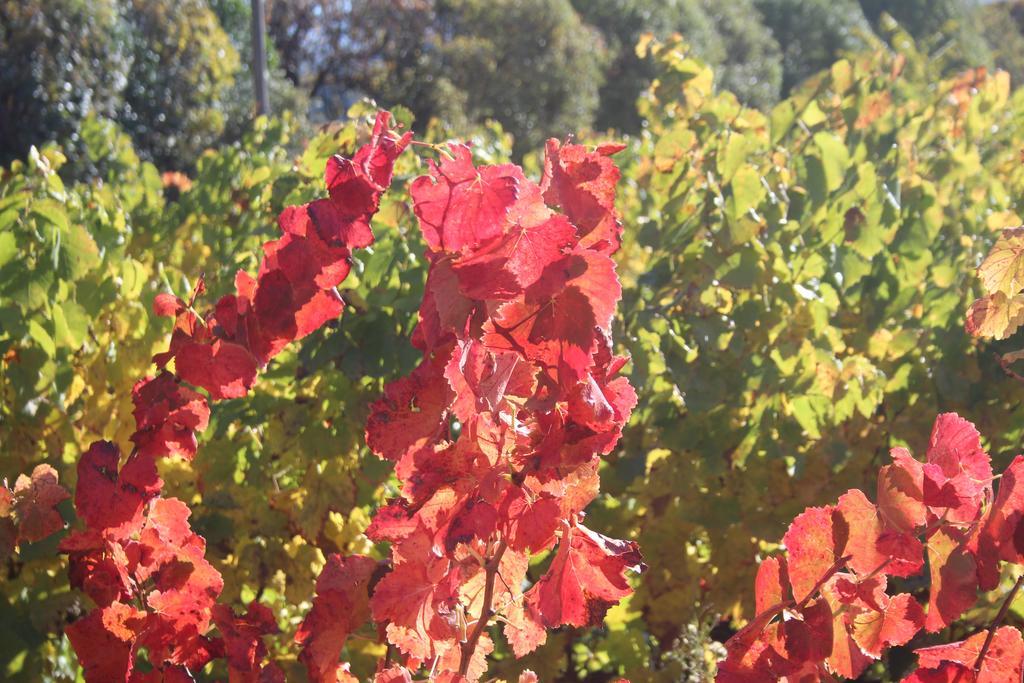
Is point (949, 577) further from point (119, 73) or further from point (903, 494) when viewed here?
point (119, 73)

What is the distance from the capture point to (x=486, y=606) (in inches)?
40.1

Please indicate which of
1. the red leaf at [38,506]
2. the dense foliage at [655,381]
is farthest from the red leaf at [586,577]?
the dense foliage at [655,381]

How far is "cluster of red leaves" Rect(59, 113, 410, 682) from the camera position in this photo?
3.67ft

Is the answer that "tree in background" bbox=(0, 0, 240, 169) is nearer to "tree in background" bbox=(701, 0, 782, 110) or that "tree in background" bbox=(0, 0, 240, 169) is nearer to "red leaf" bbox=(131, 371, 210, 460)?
"red leaf" bbox=(131, 371, 210, 460)

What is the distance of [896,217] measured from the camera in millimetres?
2301

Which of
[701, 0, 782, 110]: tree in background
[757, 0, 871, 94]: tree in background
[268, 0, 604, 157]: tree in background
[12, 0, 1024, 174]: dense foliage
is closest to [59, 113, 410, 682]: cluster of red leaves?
[12, 0, 1024, 174]: dense foliage

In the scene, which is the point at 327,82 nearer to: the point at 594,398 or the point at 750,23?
the point at 750,23

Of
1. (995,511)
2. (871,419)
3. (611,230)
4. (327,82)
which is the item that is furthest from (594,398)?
(327,82)

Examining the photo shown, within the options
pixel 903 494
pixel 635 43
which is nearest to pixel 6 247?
pixel 903 494

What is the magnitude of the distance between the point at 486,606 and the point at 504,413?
0.19 meters

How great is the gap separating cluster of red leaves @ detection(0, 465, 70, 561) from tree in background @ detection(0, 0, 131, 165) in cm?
849

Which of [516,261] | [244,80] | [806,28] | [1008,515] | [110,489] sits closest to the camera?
[516,261]

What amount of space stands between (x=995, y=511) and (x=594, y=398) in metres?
0.39

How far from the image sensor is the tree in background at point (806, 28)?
23812 mm
